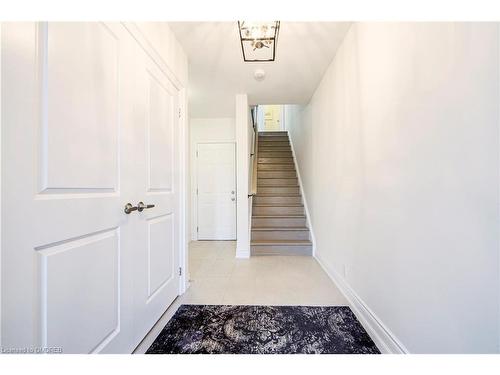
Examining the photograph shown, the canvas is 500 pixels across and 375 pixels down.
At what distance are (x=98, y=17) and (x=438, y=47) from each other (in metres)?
1.33

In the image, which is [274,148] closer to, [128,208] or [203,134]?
[203,134]

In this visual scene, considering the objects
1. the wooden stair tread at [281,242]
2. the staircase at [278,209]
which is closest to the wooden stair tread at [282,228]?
the staircase at [278,209]

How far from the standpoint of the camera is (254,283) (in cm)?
251

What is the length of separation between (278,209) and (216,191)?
4.33ft

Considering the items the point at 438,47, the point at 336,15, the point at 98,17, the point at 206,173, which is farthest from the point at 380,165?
the point at 206,173

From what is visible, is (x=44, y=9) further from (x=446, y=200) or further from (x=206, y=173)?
(x=206, y=173)

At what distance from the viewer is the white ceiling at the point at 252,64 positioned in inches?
81.0

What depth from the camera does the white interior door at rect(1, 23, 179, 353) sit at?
743 millimetres

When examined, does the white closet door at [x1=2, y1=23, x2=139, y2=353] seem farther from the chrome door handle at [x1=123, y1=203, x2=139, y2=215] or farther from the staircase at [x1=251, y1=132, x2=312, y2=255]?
the staircase at [x1=251, y1=132, x2=312, y2=255]

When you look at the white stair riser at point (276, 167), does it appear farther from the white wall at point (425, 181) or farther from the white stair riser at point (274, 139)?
the white wall at point (425, 181)

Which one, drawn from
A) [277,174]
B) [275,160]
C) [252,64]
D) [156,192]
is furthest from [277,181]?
[156,192]

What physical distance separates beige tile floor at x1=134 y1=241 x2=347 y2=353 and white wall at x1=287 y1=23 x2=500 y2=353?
1.38ft

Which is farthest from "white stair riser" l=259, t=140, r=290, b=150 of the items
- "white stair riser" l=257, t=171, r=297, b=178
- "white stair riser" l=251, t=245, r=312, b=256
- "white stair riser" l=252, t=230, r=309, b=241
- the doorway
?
"white stair riser" l=251, t=245, r=312, b=256
